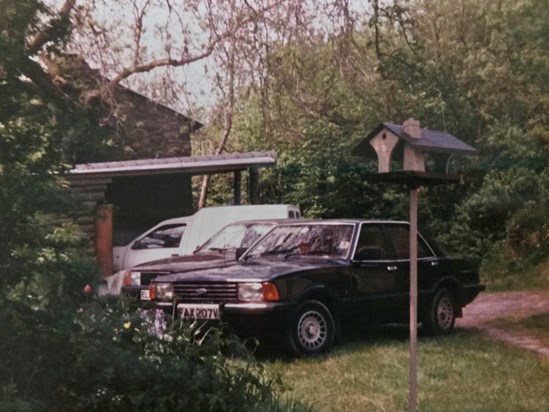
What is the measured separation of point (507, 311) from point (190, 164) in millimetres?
5279

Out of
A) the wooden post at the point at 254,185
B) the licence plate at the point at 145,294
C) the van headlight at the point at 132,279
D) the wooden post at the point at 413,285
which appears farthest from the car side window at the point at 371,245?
the wooden post at the point at 254,185

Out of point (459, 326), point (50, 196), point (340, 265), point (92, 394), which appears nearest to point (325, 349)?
point (340, 265)

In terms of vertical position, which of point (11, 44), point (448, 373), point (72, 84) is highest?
point (72, 84)

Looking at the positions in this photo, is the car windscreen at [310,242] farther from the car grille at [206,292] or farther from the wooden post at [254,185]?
the wooden post at [254,185]

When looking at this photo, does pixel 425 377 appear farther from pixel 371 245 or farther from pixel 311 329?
pixel 371 245

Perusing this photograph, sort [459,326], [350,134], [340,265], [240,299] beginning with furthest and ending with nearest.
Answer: [350,134], [459,326], [340,265], [240,299]

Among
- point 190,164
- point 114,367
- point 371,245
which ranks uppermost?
point 190,164

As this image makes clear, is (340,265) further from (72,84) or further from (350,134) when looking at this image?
(350,134)

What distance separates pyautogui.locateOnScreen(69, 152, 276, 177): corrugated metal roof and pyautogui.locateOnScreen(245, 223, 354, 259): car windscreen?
4.22 meters

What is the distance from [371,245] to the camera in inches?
378

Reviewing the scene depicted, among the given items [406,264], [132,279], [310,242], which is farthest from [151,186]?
[406,264]

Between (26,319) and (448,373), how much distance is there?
418cm

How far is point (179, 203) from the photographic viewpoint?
53.9 ft

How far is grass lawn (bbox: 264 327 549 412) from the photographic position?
656 cm
